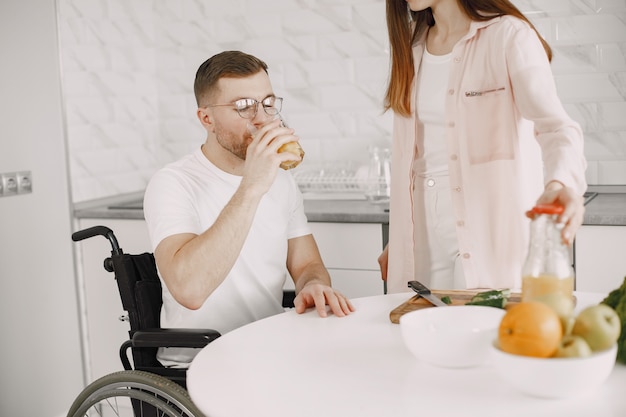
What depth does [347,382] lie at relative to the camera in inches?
54.0

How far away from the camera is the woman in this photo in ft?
7.01

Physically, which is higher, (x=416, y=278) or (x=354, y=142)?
(x=354, y=142)

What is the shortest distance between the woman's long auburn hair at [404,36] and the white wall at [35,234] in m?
1.49

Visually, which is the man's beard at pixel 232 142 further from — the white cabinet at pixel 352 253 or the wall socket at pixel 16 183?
the wall socket at pixel 16 183

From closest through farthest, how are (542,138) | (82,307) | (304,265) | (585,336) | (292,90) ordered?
(585,336) → (542,138) → (304,265) → (82,307) → (292,90)

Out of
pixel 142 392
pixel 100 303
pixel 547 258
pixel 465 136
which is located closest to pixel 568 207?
pixel 547 258

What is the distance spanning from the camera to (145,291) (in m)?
2.18

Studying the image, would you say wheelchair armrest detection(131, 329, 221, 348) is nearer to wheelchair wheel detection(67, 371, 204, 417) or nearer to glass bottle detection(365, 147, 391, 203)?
wheelchair wheel detection(67, 371, 204, 417)

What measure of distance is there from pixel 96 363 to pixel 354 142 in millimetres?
1455

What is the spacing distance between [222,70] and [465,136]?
681mm

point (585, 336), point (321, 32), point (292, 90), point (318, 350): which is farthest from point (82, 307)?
point (585, 336)

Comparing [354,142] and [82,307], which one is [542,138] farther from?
[82,307]

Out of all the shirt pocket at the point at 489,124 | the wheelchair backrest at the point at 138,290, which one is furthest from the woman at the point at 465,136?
the wheelchair backrest at the point at 138,290

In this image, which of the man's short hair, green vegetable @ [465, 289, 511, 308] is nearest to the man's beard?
the man's short hair
